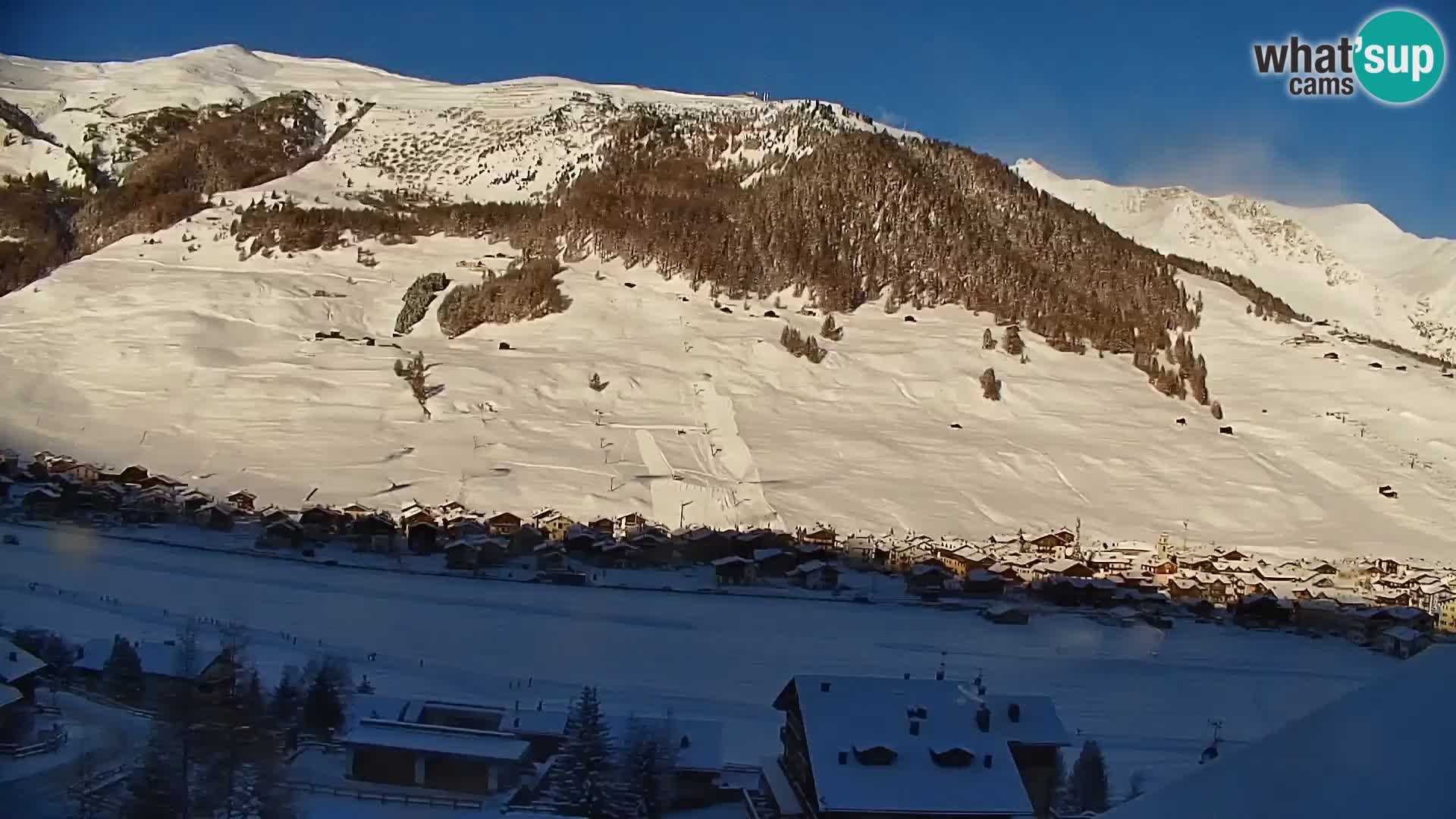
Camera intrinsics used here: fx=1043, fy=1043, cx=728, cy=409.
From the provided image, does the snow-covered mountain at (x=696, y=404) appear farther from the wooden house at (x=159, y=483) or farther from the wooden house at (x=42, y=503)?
the wooden house at (x=42, y=503)

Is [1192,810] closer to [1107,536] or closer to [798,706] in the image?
[798,706]

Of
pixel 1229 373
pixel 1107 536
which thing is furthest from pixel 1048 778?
pixel 1229 373

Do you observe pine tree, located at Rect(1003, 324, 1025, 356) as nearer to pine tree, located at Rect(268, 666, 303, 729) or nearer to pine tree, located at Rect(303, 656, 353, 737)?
pine tree, located at Rect(303, 656, 353, 737)

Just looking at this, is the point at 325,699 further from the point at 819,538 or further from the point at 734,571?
the point at 819,538

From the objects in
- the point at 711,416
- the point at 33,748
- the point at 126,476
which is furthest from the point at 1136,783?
the point at 711,416

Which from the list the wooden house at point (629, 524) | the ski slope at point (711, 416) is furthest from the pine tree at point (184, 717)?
the ski slope at point (711, 416)

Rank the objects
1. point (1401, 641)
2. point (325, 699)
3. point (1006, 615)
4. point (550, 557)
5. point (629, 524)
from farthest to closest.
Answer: point (629, 524), point (550, 557), point (1006, 615), point (1401, 641), point (325, 699)
